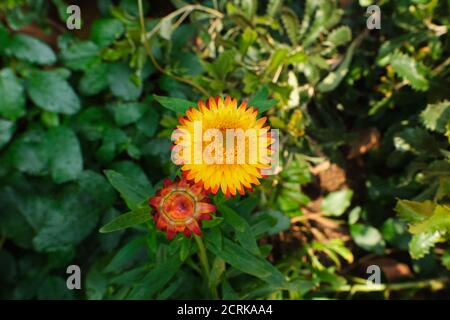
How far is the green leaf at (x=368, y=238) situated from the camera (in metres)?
1.58

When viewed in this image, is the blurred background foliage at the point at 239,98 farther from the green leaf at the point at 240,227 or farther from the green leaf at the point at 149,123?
the green leaf at the point at 240,227

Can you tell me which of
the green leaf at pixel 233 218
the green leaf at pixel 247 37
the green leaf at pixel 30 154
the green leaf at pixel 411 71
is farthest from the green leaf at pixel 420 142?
the green leaf at pixel 30 154

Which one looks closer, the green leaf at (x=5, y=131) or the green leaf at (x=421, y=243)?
the green leaf at (x=421, y=243)

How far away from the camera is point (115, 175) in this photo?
40.5 inches

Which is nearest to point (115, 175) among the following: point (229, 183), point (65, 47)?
point (229, 183)

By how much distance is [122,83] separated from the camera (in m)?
1.63

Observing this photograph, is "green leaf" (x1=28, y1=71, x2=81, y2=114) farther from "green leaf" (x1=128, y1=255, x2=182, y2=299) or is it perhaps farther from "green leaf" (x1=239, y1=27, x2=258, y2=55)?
"green leaf" (x1=128, y1=255, x2=182, y2=299)

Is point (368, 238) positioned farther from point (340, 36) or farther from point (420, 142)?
point (340, 36)

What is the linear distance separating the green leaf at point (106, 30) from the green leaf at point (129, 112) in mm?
213

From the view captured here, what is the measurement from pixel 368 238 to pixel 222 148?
887 millimetres

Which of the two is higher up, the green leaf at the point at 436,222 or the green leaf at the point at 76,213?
the green leaf at the point at 76,213

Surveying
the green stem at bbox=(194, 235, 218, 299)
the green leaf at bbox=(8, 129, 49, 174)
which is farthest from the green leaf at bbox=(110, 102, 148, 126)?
the green stem at bbox=(194, 235, 218, 299)
